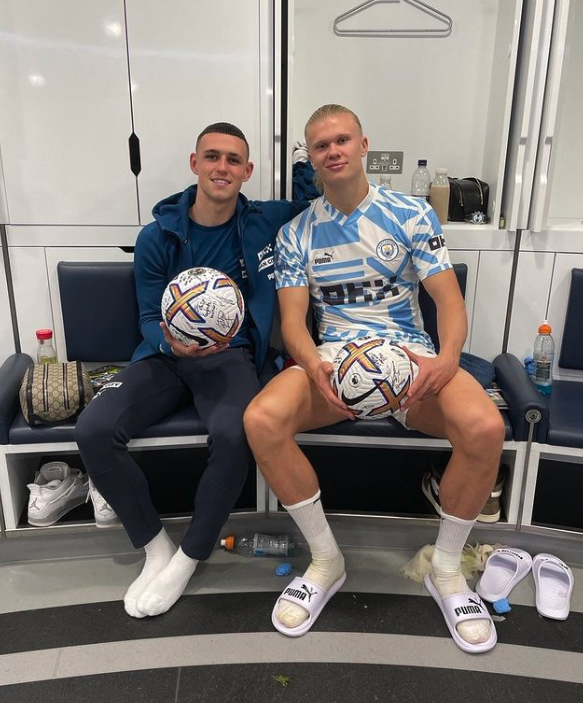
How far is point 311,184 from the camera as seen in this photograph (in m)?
2.39

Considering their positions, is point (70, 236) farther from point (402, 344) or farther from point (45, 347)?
point (402, 344)

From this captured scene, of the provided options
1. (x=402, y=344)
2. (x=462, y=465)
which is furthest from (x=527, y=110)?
(x=462, y=465)

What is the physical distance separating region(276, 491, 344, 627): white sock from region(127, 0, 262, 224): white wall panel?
129cm

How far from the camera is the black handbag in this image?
2475mm

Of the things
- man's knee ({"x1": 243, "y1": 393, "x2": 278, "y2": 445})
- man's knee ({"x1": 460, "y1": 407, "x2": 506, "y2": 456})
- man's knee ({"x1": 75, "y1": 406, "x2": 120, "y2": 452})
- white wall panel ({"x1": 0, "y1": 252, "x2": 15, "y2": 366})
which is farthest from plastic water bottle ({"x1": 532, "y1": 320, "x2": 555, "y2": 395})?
white wall panel ({"x1": 0, "y1": 252, "x2": 15, "y2": 366})

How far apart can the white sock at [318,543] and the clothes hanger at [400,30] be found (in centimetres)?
201

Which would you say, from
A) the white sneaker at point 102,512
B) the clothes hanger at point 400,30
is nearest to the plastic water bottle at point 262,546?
the white sneaker at point 102,512

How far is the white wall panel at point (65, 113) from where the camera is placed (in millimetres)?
2180

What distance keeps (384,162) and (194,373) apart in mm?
1429

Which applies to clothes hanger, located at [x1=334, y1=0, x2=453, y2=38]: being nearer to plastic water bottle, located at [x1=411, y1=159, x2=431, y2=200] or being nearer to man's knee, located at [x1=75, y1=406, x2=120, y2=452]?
plastic water bottle, located at [x1=411, y1=159, x2=431, y2=200]

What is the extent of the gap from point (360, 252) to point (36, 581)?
1.59m

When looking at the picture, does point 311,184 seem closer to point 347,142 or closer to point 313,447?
point 347,142

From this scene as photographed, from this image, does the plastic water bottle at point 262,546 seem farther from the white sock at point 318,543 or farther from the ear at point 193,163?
the ear at point 193,163

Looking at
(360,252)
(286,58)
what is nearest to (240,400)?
(360,252)
